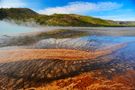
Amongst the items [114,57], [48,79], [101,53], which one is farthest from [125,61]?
[48,79]

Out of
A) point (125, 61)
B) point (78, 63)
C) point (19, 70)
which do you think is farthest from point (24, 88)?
point (125, 61)

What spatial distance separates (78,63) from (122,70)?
2314 millimetres

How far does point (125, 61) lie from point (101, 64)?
1379 mm

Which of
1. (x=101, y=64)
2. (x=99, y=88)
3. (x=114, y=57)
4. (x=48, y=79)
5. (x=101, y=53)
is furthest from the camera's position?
(x=101, y=53)

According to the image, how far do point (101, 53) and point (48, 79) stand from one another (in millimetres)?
5394

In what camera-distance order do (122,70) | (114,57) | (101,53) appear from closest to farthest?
(122,70) → (114,57) → (101,53)

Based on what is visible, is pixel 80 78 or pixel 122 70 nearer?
pixel 80 78

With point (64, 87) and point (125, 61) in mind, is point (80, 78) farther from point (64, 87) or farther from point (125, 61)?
point (125, 61)

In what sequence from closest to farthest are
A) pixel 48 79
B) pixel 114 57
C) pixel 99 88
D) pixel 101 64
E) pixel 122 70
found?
pixel 99 88 < pixel 48 79 < pixel 122 70 < pixel 101 64 < pixel 114 57

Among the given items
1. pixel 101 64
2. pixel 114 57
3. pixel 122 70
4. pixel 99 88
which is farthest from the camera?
pixel 114 57

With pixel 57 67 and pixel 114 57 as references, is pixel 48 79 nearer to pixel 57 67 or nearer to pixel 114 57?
pixel 57 67

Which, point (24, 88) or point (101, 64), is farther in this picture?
point (101, 64)

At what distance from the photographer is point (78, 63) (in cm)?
1305

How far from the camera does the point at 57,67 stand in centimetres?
1233
